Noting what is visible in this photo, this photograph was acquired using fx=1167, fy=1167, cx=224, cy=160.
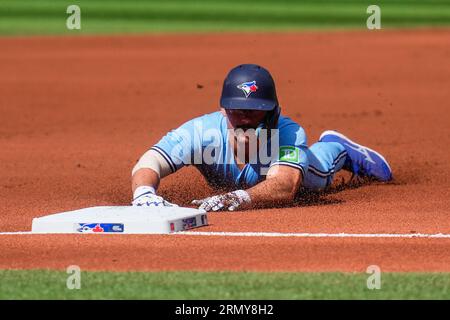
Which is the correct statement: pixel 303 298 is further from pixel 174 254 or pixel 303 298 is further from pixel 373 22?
pixel 373 22

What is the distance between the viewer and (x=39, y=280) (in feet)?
20.2

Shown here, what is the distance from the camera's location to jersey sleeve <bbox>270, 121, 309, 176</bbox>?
338 inches

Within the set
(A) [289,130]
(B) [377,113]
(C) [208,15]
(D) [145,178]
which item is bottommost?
(D) [145,178]

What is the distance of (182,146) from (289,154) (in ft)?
2.65

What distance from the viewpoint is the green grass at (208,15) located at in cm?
2803

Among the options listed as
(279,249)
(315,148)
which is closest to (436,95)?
(315,148)

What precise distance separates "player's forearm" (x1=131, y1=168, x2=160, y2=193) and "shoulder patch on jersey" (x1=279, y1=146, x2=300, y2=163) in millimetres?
934

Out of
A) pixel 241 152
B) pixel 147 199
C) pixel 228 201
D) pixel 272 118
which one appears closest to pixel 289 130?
pixel 272 118

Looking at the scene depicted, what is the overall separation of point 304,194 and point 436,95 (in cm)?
813

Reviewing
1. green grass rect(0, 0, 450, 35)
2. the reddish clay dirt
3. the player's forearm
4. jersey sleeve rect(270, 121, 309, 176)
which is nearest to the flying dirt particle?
the reddish clay dirt

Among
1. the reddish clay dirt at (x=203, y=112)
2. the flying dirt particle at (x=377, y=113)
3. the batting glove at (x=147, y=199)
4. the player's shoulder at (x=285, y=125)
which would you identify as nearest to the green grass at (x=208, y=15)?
the reddish clay dirt at (x=203, y=112)

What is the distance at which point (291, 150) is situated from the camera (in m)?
8.62

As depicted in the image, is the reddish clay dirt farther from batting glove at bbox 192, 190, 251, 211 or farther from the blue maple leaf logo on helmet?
the blue maple leaf logo on helmet

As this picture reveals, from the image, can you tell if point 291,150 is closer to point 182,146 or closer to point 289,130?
point 289,130
